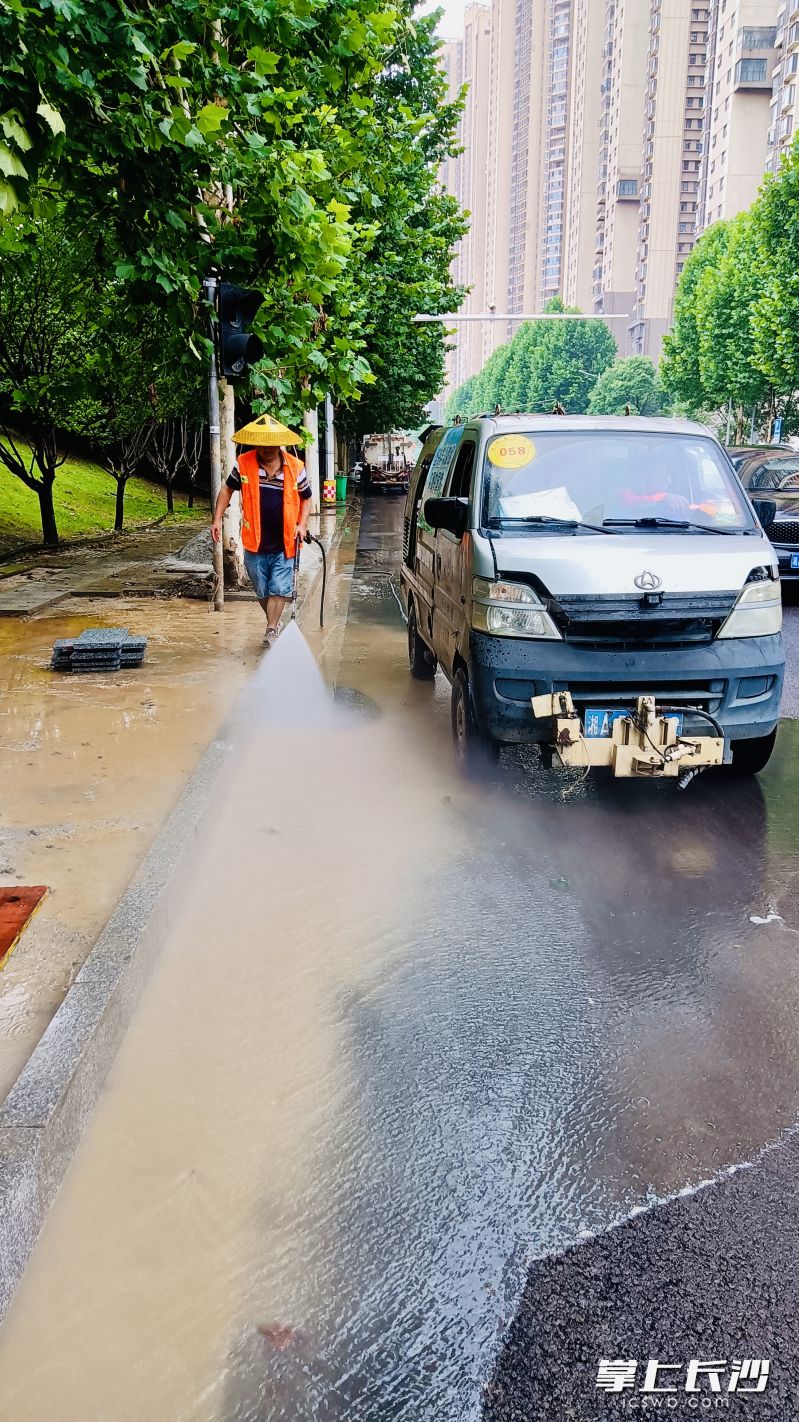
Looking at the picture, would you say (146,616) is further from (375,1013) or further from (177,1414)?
(177,1414)

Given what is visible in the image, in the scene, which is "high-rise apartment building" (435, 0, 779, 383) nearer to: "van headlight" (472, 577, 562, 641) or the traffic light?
the traffic light

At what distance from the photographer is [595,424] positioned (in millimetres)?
6957

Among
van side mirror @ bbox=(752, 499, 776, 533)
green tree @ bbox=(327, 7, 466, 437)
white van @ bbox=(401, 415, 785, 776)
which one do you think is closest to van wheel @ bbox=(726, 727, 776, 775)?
white van @ bbox=(401, 415, 785, 776)

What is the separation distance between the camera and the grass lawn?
20859 mm

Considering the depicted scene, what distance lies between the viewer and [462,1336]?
2.65 metres

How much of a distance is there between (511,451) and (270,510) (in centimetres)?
357

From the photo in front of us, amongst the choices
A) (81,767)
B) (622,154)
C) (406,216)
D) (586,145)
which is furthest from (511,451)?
(586,145)

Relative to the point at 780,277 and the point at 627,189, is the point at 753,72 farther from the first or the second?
the point at 780,277

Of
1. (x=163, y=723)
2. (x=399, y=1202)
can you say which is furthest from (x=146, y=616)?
(x=399, y=1202)

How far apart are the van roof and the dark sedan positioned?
837 cm

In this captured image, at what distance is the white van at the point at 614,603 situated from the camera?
19.4ft

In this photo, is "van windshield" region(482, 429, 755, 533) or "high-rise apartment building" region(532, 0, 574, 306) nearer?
"van windshield" region(482, 429, 755, 533)

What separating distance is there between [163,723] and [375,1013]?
406 cm

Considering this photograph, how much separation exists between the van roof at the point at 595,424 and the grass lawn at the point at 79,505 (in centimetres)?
1262
